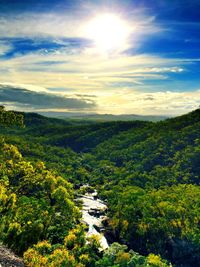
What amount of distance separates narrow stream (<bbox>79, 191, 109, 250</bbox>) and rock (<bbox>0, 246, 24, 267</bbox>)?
130ft

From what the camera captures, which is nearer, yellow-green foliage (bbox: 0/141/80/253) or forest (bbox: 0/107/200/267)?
forest (bbox: 0/107/200/267)

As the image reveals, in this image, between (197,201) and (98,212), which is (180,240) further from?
(98,212)

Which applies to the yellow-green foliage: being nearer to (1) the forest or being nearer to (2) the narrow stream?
(1) the forest

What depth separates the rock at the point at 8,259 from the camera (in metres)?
65.5

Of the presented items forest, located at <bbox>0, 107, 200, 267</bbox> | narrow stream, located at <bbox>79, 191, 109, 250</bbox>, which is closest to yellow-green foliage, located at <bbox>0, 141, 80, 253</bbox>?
forest, located at <bbox>0, 107, 200, 267</bbox>

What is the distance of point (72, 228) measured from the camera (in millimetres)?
97438

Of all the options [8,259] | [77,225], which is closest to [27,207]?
[77,225]

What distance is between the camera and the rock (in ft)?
215

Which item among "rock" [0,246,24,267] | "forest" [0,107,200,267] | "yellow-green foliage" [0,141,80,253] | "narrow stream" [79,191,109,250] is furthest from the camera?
"narrow stream" [79,191,109,250]

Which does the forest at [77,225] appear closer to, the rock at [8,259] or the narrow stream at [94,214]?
the rock at [8,259]

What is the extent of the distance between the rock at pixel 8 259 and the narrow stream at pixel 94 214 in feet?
130

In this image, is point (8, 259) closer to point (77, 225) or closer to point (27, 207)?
point (27, 207)

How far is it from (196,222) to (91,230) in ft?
112

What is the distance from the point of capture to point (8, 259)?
6806 centimetres
